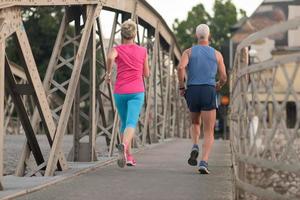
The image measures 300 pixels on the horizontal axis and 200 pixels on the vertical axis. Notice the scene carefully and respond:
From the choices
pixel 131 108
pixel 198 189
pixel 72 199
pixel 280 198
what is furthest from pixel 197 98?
pixel 280 198

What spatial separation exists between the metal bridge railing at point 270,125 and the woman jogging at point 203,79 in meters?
2.86

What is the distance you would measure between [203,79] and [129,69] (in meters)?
1.01

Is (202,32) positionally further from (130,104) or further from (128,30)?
(130,104)

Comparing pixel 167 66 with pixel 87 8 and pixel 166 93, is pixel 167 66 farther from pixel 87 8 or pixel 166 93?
pixel 87 8

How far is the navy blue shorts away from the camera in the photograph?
897cm

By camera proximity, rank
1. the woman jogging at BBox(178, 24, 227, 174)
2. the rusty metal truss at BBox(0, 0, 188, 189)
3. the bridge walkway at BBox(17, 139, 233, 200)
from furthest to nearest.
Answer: the woman jogging at BBox(178, 24, 227, 174) < the rusty metal truss at BBox(0, 0, 188, 189) < the bridge walkway at BBox(17, 139, 233, 200)

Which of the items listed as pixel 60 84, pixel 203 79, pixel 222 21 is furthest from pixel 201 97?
pixel 222 21

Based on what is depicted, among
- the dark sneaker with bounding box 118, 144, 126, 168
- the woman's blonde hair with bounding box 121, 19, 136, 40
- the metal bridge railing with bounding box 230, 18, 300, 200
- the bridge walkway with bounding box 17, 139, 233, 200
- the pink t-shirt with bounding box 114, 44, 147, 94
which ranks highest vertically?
the woman's blonde hair with bounding box 121, 19, 136, 40

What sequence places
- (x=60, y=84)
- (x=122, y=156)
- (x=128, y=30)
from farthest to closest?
1. (x=60, y=84)
2. (x=128, y=30)
3. (x=122, y=156)

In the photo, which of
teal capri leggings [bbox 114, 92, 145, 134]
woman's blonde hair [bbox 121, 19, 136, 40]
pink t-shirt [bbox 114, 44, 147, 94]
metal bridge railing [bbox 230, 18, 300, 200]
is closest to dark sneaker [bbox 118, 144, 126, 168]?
teal capri leggings [bbox 114, 92, 145, 134]

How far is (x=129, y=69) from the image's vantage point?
8.66 meters

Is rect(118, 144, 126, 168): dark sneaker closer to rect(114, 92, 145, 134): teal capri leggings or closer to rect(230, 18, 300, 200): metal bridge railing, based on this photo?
rect(114, 92, 145, 134): teal capri leggings

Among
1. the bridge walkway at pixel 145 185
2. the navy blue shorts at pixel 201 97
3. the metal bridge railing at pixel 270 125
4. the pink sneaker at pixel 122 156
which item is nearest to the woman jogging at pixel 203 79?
the navy blue shorts at pixel 201 97

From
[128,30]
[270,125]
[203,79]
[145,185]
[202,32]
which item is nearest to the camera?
[270,125]
